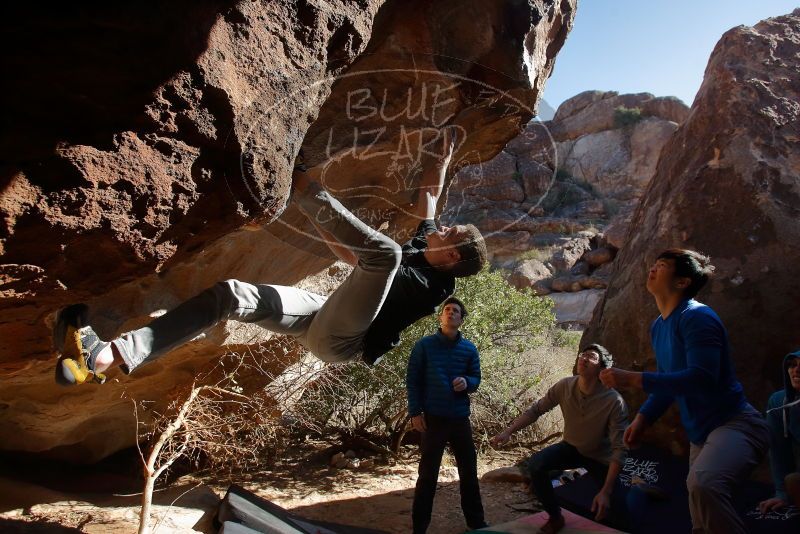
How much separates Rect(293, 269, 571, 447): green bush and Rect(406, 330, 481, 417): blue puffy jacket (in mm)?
2419

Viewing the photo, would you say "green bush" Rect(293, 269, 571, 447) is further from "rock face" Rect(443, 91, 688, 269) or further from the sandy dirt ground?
"rock face" Rect(443, 91, 688, 269)

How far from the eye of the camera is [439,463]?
4.39 metres

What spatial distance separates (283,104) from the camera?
8.10 feet

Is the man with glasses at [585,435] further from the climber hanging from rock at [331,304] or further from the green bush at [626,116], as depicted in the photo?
the green bush at [626,116]

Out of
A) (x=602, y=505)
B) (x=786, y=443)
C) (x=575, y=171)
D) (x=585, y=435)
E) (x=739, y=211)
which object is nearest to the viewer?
(x=786, y=443)

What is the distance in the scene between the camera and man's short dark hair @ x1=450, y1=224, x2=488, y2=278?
9.96ft

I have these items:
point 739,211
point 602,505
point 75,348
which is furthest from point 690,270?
point 739,211

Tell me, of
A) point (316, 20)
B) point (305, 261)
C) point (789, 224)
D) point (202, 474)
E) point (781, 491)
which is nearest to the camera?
point (316, 20)

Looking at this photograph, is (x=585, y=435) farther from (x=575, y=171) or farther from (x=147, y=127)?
(x=575, y=171)

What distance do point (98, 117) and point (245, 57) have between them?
630 millimetres

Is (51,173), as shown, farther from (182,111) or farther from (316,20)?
(316,20)

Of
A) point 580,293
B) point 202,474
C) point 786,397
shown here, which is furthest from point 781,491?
point 580,293

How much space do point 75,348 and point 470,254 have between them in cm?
192

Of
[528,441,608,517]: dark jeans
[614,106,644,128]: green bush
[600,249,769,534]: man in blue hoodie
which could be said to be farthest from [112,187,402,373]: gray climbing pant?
[614,106,644,128]: green bush
